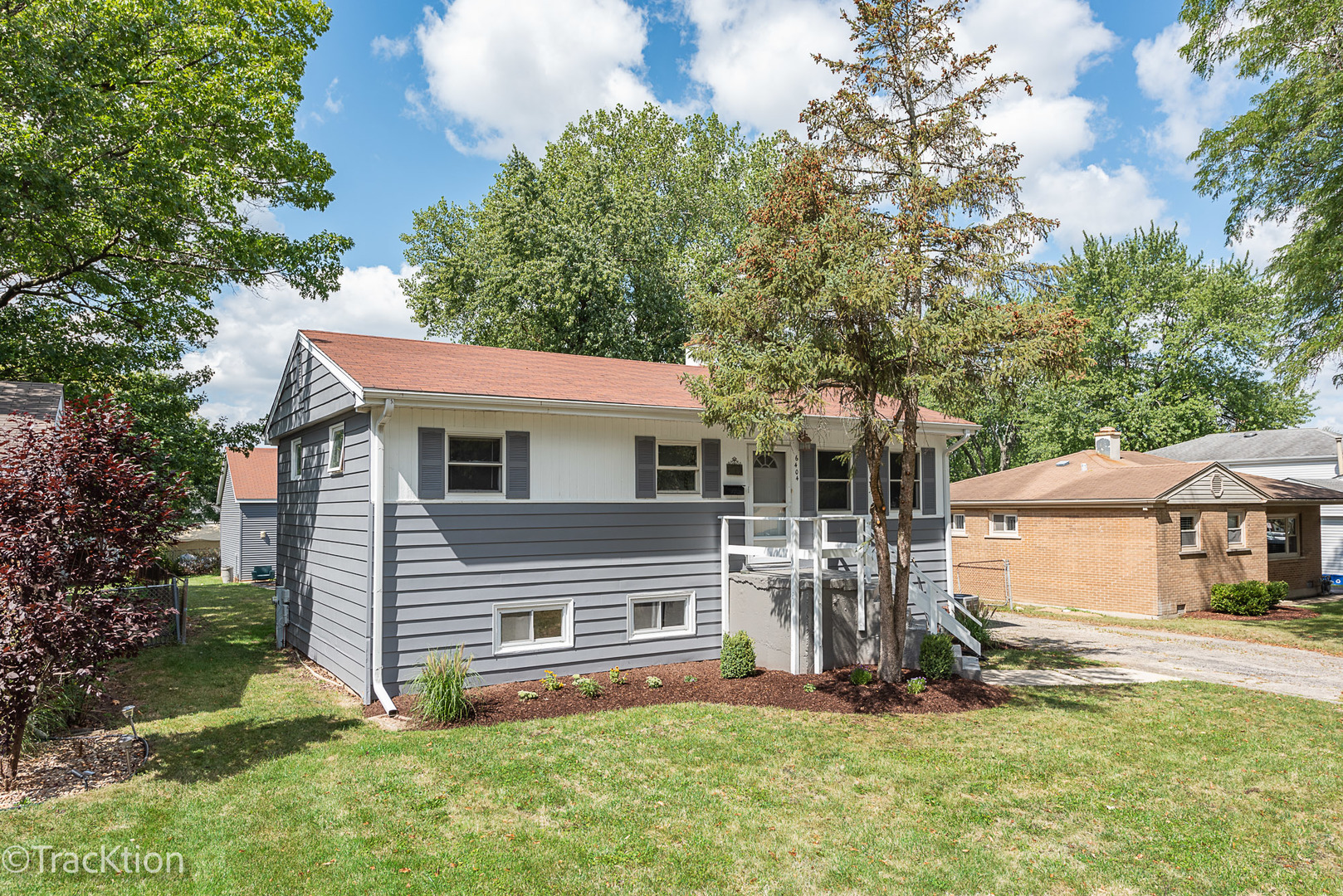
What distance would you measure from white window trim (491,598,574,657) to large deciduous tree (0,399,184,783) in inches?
153

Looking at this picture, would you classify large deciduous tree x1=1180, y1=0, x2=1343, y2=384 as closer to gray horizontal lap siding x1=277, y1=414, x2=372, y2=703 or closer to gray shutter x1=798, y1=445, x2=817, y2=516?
gray shutter x1=798, y1=445, x2=817, y2=516

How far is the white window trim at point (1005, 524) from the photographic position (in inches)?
822

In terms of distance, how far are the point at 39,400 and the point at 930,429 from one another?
14967 mm

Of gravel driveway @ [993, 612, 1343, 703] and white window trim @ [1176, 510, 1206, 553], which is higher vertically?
white window trim @ [1176, 510, 1206, 553]

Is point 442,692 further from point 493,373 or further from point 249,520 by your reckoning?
point 249,520

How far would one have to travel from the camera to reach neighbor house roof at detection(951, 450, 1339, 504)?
701 inches

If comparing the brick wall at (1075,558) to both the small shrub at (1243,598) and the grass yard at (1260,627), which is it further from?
the small shrub at (1243,598)

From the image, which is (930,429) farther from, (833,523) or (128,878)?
(128,878)

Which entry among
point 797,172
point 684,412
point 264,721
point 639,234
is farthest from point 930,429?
point 639,234

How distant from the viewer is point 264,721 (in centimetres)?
820

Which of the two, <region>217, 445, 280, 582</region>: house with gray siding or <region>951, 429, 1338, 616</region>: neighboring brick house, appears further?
<region>217, 445, 280, 582</region>: house with gray siding

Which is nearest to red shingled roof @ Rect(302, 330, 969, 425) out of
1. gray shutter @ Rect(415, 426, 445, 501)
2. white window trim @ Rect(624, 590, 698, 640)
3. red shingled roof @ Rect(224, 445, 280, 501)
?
gray shutter @ Rect(415, 426, 445, 501)

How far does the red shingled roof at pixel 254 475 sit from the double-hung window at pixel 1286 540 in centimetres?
3481

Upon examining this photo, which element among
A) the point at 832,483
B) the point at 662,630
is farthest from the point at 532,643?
the point at 832,483
